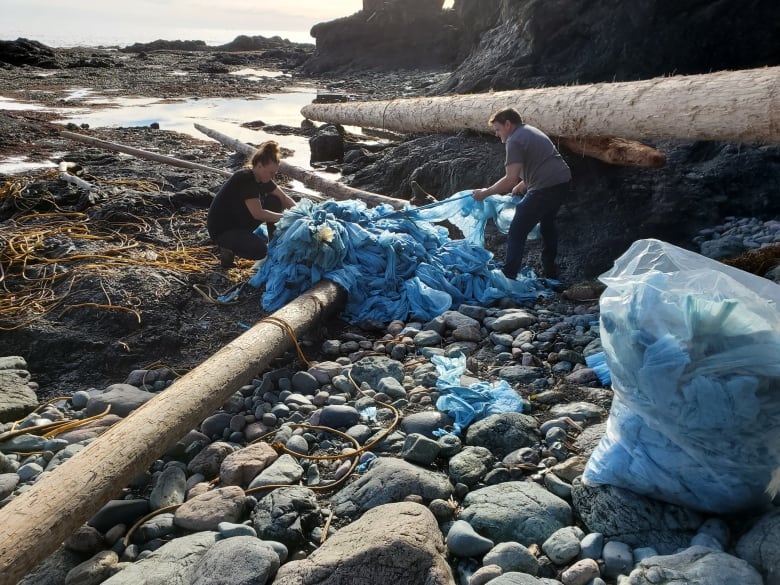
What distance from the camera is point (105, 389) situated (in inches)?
185

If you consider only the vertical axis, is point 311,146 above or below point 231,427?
above

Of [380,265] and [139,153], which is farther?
[139,153]

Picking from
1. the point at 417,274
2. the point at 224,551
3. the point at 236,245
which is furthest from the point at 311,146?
the point at 224,551

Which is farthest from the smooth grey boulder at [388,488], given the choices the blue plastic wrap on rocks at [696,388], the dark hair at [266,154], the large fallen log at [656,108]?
the large fallen log at [656,108]

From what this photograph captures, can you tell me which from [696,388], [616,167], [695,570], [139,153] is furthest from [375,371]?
[139,153]

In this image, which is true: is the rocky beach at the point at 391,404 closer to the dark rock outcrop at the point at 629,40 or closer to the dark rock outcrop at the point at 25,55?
the dark rock outcrop at the point at 629,40

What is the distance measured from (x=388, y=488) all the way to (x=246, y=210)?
165 inches

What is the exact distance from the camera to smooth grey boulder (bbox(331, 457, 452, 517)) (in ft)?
10.3

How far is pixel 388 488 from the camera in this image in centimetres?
316

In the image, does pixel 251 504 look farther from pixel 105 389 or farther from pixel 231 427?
pixel 105 389

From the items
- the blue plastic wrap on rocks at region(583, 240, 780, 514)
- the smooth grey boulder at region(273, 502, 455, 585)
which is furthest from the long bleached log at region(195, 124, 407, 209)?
the smooth grey boulder at region(273, 502, 455, 585)

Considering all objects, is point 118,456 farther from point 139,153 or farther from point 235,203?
point 139,153

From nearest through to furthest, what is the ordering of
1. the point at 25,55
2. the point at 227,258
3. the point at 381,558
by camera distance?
the point at 381,558 < the point at 227,258 < the point at 25,55

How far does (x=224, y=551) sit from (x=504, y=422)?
1.66 meters
